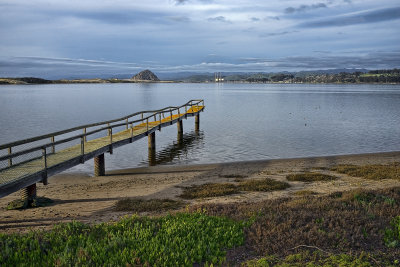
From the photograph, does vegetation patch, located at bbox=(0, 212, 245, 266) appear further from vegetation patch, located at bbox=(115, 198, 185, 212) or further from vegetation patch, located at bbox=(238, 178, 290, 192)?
vegetation patch, located at bbox=(238, 178, 290, 192)

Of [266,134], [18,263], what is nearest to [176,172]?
[18,263]

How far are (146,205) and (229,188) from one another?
3.95 m

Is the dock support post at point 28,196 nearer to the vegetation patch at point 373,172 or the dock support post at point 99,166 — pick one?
the dock support post at point 99,166

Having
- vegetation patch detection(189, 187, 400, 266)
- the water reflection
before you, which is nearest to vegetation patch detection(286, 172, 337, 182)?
vegetation patch detection(189, 187, 400, 266)

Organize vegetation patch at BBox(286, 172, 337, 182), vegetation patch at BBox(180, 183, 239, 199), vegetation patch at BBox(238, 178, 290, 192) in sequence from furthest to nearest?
vegetation patch at BBox(286, 172, 337, 182) < vegetation patch at BBox(238, 178, 290, 192) < vegetation patch at BBox(180, 183, 239, 199)

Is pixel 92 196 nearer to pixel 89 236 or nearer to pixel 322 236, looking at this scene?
pixel 89 236

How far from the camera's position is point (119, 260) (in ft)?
19.9

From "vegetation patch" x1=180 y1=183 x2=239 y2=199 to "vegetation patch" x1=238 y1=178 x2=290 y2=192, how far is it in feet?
1.52

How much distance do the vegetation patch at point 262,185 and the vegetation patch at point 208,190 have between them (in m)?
0.46

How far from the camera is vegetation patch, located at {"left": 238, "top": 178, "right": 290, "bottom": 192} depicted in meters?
14.3

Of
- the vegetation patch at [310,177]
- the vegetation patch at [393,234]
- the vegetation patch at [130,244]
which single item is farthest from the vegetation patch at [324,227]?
the vegetation patch at [310,177]

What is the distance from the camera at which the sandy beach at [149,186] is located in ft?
37.0

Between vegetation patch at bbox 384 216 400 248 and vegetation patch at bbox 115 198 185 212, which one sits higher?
vegetation patch at bbox 384 216 400 248

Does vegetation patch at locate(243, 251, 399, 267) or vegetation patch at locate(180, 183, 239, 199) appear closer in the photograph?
vegetation patch at locate(243, 251, 399, 267)
